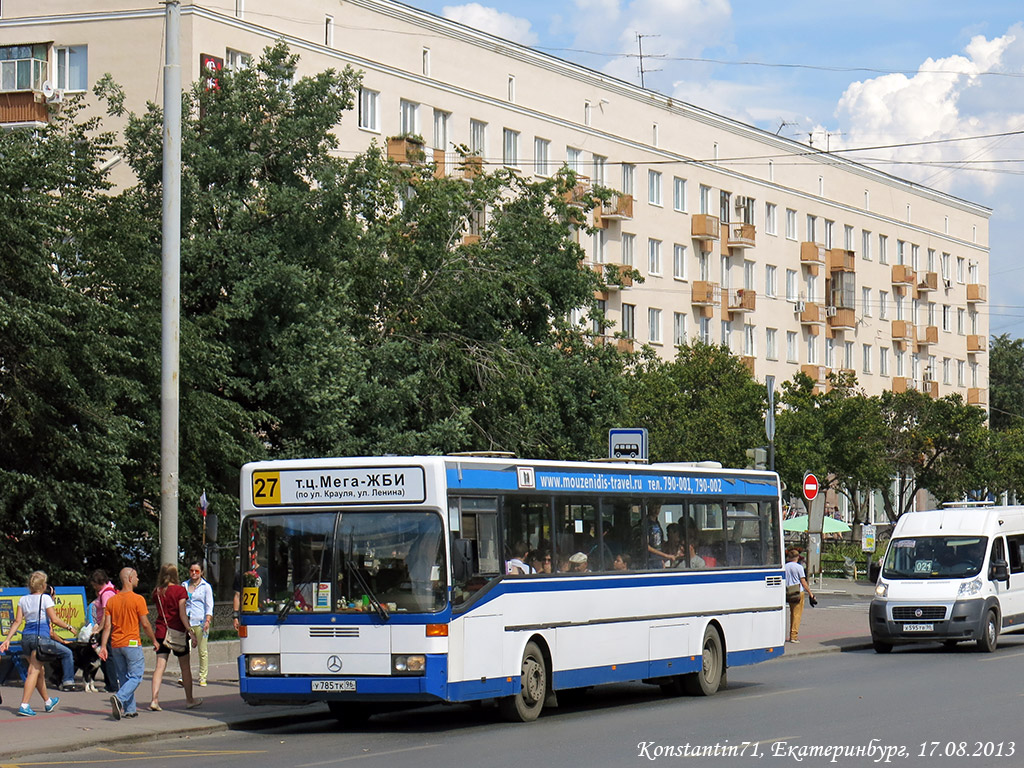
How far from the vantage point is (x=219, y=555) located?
31062 mm

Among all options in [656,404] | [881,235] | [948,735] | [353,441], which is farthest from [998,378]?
[948,735]

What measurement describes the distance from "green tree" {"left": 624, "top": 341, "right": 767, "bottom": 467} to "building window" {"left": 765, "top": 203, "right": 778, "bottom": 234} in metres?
17.5

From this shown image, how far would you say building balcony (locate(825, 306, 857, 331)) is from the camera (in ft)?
270

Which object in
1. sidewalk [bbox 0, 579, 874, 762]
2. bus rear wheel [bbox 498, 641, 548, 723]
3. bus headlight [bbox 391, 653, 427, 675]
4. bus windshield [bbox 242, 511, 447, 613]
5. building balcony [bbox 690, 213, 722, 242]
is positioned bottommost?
sidewalk [bbox 0, 579, 874, 762]

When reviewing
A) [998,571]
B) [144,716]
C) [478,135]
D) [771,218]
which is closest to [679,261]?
[771,218]

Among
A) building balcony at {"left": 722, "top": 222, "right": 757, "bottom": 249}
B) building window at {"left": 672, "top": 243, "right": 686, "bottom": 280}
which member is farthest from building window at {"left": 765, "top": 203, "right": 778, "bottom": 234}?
building window at {"left": 672, "top": 243, "right": 686, "bottom": 280}

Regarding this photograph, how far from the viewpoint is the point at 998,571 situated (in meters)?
27.2

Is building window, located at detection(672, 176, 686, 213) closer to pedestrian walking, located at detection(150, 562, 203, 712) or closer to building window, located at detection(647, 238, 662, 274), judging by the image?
building window, located at detection(647, 238, 662, 274)

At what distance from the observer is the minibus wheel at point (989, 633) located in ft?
87.6

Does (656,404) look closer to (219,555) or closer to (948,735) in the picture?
(219,555)

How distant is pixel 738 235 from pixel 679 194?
4476 mm

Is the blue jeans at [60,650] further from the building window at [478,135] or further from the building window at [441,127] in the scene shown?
the building window at [478,135]

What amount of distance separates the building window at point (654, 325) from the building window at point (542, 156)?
9.57m

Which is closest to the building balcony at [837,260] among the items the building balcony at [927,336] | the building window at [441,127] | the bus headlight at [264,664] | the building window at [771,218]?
the building window at [771,218]
